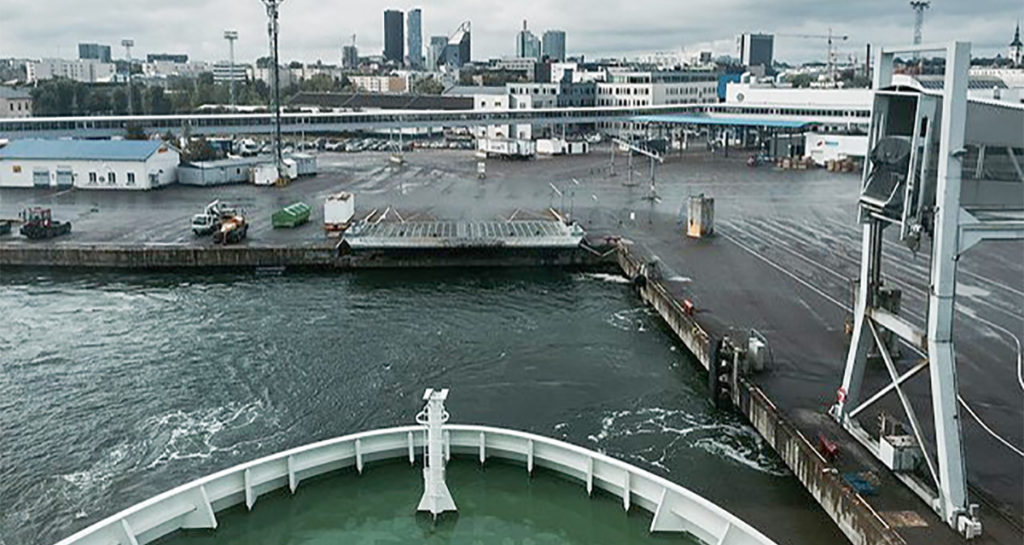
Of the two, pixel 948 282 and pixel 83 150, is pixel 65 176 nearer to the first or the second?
pixel 83 150

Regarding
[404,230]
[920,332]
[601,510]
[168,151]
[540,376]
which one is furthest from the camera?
[168,151]

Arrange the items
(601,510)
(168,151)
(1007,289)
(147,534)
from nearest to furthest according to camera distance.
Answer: (147,534) < (601,510) < (1007,289) < (168,151)

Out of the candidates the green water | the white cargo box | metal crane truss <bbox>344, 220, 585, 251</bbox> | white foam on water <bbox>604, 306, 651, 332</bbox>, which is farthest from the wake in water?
the white cargo box

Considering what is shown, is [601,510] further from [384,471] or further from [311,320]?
[311,320]

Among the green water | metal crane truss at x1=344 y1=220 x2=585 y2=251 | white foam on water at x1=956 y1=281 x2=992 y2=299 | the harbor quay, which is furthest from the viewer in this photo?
metal crane truss at x1=344 y1=220 x2=585 y2=251

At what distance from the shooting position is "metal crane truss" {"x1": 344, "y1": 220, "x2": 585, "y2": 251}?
25.5m

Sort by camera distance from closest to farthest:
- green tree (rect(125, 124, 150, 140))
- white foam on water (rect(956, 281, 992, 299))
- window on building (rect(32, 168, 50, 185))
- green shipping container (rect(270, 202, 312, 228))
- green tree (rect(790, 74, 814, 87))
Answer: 1. white foam on water (rect(956, 281, 992, 299))
2. green shipping container (rect(270, 202, 312, 228))
3. window on building (rect(32, 168, 50, 185))
4. green tree (rect(125, 124, 150, 140))
5. green tree (rect(790, 74, 814, 87))

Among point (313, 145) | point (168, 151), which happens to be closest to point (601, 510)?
point (168, 151)

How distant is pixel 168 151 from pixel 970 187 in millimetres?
37021

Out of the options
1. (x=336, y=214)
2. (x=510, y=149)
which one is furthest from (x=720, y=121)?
(x=336, y=214)

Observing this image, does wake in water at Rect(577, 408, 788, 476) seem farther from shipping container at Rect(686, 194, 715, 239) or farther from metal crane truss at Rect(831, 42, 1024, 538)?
shipping container at Rect(686, 194, 715, 239)

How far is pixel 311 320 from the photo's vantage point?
2044 cm

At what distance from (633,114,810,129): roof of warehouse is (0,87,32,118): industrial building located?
48484mm

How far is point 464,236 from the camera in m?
26.0
